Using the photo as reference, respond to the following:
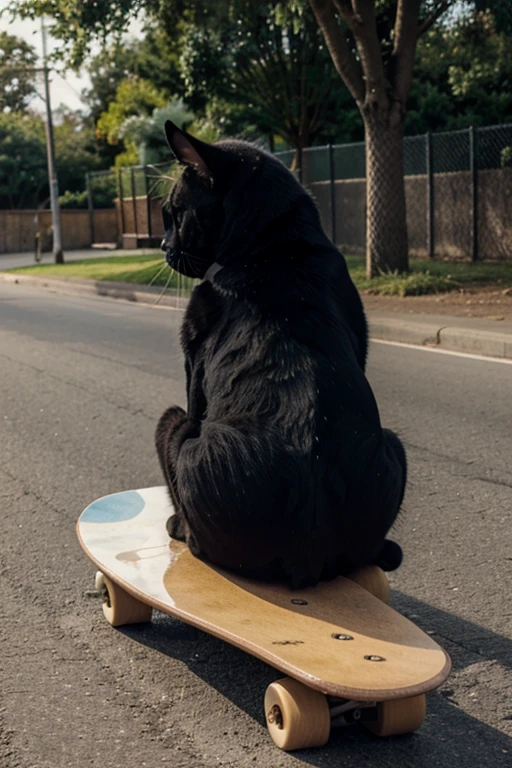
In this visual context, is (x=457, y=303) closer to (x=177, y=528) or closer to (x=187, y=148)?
(x=177, y=528)

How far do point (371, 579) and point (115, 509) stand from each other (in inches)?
45.8

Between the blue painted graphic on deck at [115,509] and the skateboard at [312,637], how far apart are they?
38cm

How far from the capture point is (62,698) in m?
3.19

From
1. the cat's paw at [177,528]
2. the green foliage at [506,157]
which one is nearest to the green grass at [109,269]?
the green foliage at [506,157]

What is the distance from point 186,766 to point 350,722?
465mm

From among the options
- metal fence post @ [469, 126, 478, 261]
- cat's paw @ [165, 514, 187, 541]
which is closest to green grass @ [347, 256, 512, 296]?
metal fence post @ [469, 126, 478, 261]

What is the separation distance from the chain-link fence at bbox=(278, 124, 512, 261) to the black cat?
1621 centimetres

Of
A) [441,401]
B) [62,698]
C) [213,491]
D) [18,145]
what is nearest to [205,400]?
[213,491]

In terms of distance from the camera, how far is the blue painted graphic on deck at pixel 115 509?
3.88 meters

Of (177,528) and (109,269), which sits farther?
(109,269)

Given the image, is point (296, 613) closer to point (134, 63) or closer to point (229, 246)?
point (229, 246)

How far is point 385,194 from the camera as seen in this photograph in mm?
15727

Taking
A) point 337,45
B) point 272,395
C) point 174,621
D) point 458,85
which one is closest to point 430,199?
point 337,45

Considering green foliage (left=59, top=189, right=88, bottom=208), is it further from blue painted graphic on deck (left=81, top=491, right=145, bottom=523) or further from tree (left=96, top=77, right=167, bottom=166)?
blue painted graphic on deck (left=81, top=491, right=145, bottom=523)
